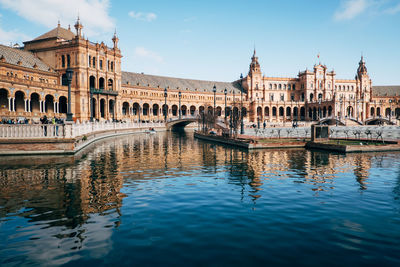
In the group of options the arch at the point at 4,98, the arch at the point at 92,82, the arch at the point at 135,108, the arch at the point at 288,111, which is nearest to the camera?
the arch at the point at 4,98

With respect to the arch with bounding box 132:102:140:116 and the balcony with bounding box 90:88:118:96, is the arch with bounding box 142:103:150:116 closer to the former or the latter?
the arch with bounding box 132:102:140:116

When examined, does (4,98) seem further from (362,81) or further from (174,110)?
(362,81)

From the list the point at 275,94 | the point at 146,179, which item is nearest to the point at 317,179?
the point at 146,179

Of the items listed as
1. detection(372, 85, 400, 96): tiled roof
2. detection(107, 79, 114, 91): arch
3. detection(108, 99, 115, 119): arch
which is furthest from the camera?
detection(372, 85, 400, 96): tiled roof

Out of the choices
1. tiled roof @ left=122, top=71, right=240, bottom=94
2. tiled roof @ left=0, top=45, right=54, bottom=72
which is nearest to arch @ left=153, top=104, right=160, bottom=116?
tiled roof @ left=122, top=71, right=240, bottom=94

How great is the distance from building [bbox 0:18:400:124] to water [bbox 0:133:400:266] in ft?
110

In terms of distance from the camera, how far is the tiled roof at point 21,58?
57.9m

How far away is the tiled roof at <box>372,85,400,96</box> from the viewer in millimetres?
130125

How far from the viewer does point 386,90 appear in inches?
5217

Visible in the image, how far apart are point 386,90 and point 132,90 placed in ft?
380

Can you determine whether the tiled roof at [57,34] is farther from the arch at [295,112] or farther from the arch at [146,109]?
the arch at [295,112]

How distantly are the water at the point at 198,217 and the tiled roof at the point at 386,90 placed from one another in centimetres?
13550

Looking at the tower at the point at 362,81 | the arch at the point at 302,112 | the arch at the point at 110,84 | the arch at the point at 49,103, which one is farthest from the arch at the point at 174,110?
the tower at the point at 362,81

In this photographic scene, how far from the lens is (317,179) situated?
1577cm
